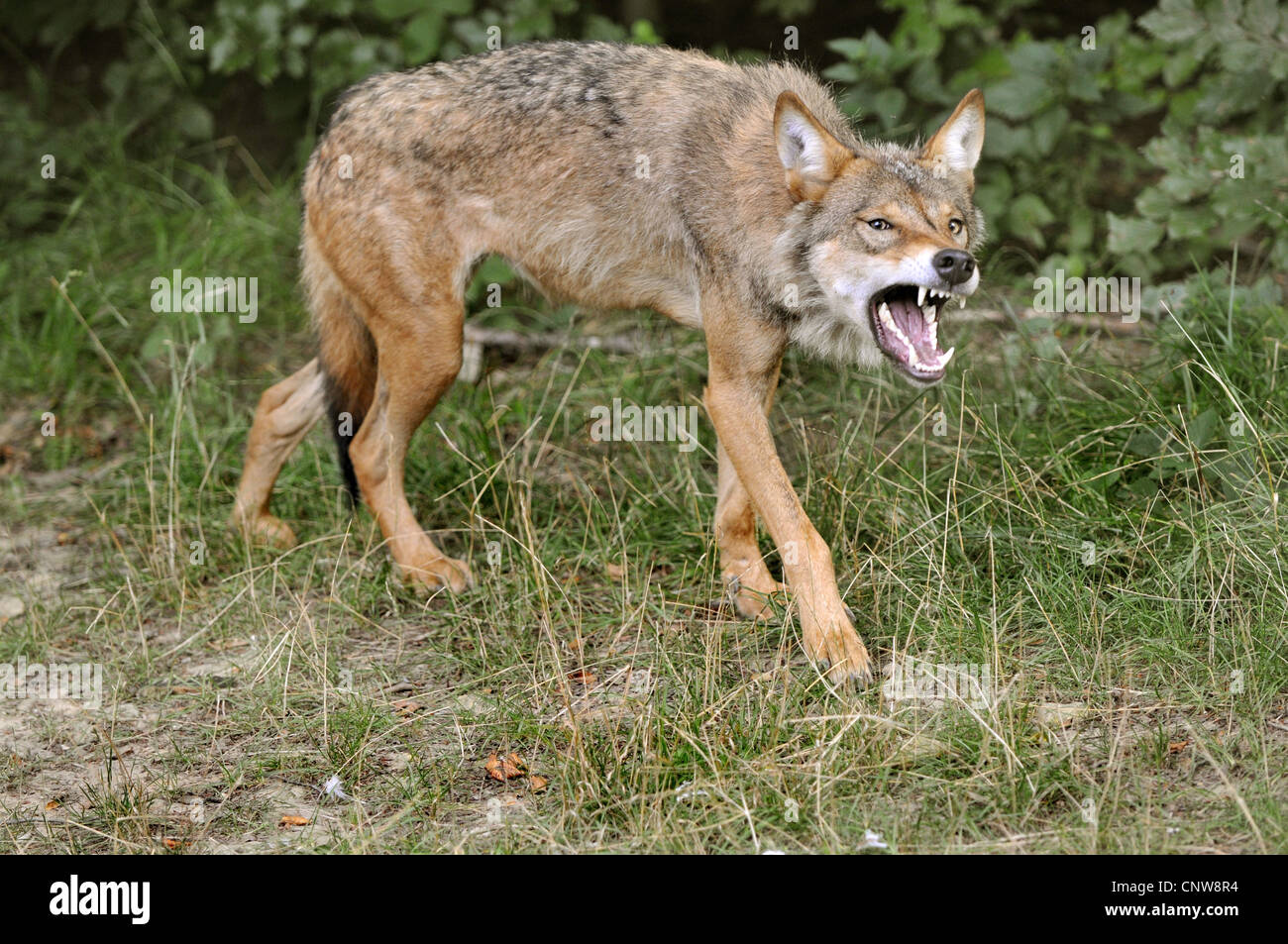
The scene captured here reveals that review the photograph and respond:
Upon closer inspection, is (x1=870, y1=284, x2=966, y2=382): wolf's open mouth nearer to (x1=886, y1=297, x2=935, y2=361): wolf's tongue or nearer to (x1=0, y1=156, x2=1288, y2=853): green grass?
(x1=886, y1=297, x2=935, y2=361): wolf's tongue

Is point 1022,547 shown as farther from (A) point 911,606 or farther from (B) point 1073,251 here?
(B) point 1073,251

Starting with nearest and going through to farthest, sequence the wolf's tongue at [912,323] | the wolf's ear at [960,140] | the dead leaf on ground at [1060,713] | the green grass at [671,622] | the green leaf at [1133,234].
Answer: the green grass at [671,622], the dead leaf on ground at [1060,713], the wolf's tongue at [912,323], the wolf's ear at [960,140], the green leaf at [1133,234]

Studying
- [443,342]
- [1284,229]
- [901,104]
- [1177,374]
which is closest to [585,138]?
[443,342]

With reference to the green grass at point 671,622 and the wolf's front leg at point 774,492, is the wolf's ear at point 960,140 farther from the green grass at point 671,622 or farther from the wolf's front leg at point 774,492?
the green grass at point 671,622

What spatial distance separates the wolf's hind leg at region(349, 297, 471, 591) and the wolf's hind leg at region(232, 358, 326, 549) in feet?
1.19

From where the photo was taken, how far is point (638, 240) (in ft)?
17.3

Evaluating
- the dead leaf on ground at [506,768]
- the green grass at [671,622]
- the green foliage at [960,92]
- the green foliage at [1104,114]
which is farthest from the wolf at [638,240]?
the green foliage at [1104,114]

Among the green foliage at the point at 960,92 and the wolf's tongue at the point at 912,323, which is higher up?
the green foliage at the point at 960,92

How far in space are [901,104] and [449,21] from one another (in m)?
3.06

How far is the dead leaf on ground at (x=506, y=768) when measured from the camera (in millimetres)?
4156

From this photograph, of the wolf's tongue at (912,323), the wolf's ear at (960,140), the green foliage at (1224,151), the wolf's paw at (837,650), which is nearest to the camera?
the wolf's paw at (837,650)

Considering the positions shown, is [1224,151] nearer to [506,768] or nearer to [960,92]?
[960,92]

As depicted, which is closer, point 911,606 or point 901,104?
point 911,606

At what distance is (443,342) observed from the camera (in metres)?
5.46
